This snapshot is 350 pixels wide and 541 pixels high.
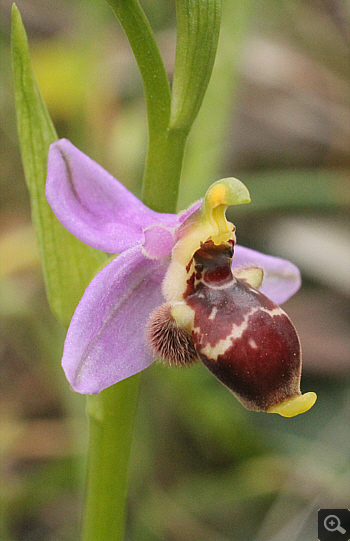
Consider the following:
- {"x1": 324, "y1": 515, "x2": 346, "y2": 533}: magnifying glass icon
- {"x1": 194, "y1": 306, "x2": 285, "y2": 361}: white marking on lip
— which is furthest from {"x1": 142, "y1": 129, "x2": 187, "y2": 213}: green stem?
{"x1": 324, "y1": 515, "x2": 346, "y2": 533}: magnifying glass icon

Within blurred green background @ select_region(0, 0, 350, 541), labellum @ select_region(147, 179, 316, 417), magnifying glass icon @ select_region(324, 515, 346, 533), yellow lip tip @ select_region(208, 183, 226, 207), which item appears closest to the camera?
labellum @ select_region(147, 179, 316, 417)

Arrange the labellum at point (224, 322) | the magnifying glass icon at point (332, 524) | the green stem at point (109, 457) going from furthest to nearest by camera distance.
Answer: the magnifying glass icon at point (332, 524), the green stem at point (109, 457), the labellum at point (224, 322)

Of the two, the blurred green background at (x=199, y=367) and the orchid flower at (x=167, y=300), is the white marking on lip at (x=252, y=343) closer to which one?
the orchid flower at (x=167, y=300)

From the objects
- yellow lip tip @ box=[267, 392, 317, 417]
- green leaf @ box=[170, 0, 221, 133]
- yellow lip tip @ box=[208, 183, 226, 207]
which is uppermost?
green leaf @ box=[170, 0, 221, 133]

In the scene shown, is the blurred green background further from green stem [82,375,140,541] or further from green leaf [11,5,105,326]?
green leaf [11,5,105,326]

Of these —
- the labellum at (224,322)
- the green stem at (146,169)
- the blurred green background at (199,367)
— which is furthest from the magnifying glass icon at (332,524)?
the labellum at (224,322)

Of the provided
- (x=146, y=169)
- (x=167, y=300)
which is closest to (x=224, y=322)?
(x=167, y=300)

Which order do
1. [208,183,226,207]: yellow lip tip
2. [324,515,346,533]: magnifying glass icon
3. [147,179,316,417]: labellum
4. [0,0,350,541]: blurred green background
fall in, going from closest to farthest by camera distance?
[147,179,316,417]: labellum < [208,183,226,207]: yellow lip tip < [324,515,346,533]: magnifying glass icon < [0,0,350,541]: blurred green background

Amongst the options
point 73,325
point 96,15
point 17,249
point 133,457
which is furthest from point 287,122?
point 73,325
